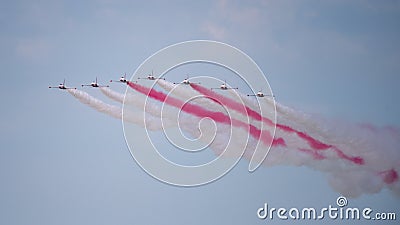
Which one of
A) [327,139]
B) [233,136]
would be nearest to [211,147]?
[233,136]

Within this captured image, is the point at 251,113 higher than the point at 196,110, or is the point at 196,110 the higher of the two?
the point at 251,113

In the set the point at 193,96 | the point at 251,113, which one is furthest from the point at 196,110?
the point at 251,113

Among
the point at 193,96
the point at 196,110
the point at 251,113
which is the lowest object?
the point at 196,110

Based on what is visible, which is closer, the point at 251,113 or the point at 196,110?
the point at 251,113

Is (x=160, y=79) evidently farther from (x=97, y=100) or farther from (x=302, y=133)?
(x=302, y=133)

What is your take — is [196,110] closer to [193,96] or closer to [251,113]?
[193,96]

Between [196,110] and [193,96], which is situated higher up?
[193,96]

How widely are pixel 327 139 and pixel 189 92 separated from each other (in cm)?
875

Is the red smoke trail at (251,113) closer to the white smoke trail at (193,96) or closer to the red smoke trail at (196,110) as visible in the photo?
the white smoke trail at (193,96)

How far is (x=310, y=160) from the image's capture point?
44500mm

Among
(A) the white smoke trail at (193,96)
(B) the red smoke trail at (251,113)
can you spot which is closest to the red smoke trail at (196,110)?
(A) the white smoke trail at (193,96)

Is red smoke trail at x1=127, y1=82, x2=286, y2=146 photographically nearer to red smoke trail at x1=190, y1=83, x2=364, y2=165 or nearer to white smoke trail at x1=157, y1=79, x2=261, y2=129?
white smoke trail at x1=157, y1=79, x2=261, y2=129

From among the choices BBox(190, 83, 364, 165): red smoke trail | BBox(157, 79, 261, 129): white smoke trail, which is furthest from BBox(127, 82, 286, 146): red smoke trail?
BBox(190, 83, 364, 165): red smoke trail

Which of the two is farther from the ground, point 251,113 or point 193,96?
point 193,96
